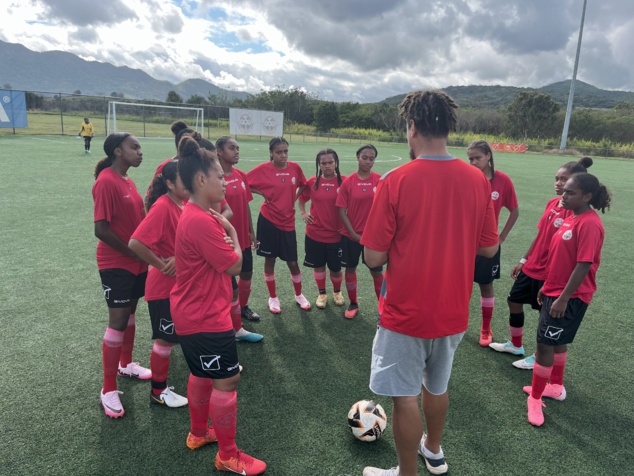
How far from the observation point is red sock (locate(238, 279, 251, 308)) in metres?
4.76

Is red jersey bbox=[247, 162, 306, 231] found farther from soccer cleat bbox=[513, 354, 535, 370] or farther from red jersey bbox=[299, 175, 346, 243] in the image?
soccer cleat bbox=[513, 354, 535, 370]

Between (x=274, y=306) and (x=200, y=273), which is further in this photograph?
(x=274, y=306)

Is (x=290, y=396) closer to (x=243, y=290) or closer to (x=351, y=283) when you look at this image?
(x=243, y=290)

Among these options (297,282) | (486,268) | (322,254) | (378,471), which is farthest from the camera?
(297,282)

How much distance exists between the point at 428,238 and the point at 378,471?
1.57m

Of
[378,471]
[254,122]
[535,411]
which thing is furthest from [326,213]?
[254,122]

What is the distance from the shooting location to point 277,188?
4.95m

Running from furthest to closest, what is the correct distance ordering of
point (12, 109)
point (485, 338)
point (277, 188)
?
point (12, 109) → point (277, 188) → point (485, 338)

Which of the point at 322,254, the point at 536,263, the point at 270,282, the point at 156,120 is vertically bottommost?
the point at 270,282

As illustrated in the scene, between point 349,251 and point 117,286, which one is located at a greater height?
point 117,286

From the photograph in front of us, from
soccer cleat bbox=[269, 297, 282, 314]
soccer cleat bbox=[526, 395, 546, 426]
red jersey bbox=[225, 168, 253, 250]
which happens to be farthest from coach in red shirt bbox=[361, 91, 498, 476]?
soccer cleat bbox=[269, 297, 282, 314]

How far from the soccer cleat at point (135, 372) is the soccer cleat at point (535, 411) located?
10.4 ft

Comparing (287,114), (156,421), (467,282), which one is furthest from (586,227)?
(287,114)

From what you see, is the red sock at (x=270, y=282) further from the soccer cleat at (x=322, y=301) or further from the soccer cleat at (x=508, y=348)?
the soccer cleat at (x=508, y=348)
